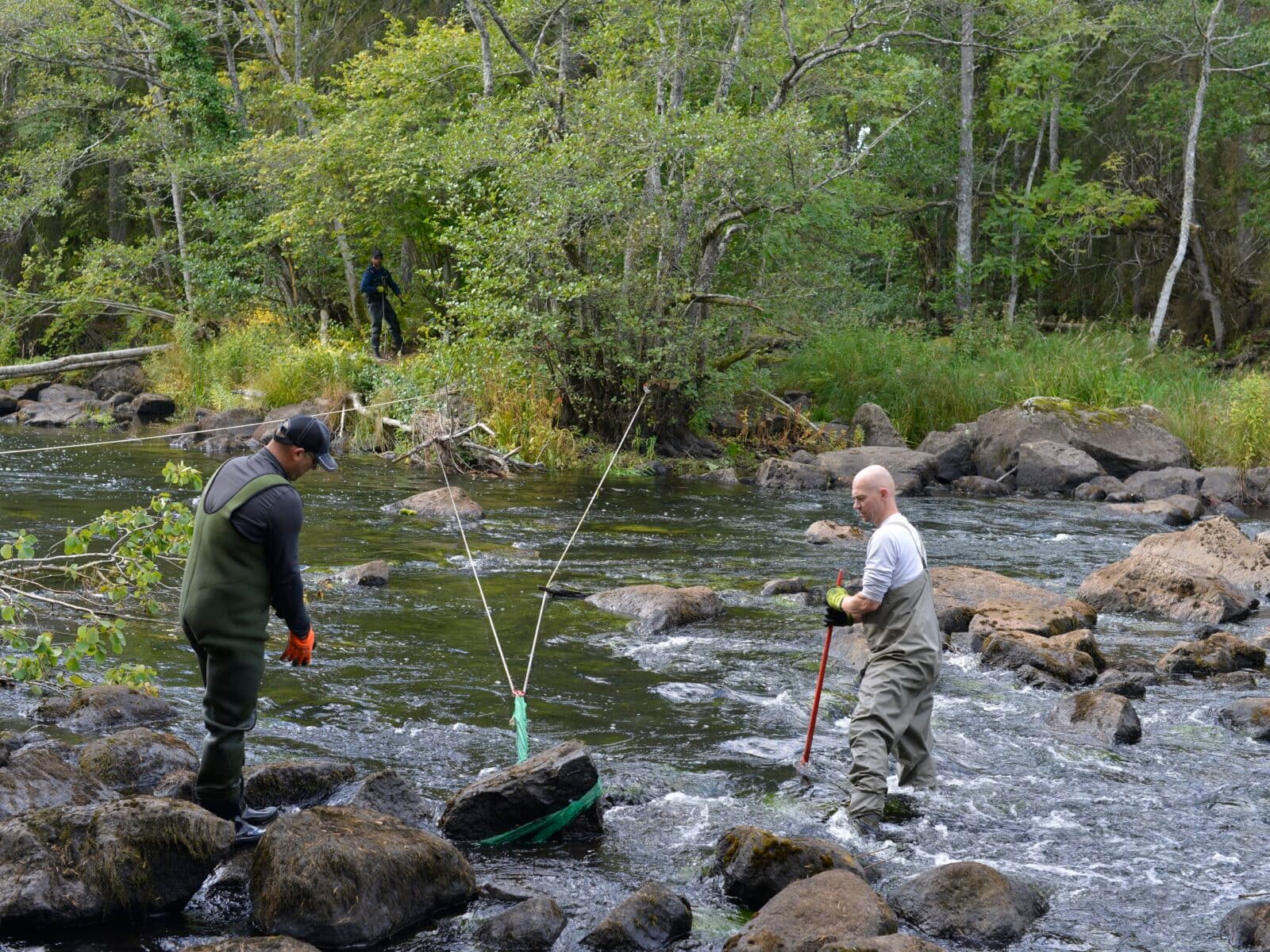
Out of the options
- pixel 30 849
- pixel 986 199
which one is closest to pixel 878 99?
pixel 986 199

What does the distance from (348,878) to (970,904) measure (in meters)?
2.32

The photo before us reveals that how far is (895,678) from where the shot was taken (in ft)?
19.8

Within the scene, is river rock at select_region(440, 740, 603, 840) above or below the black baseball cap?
below

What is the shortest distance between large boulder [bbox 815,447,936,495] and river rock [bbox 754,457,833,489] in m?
0.22

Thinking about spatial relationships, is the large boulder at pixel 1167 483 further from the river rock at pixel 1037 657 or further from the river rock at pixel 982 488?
the river rock at pixel 1037 657

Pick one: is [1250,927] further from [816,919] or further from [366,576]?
[366,576]

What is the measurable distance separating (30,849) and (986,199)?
3023 centimetres

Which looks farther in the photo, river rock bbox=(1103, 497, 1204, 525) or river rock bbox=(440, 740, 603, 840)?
river rock bbox=(1103, 497, 1204, 525)

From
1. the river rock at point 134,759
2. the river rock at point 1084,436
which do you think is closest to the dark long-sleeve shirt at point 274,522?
the river rock at point 134,759

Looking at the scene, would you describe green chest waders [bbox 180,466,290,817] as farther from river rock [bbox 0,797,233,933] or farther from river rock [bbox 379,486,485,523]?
river rock [bbox 379,486,485,523]

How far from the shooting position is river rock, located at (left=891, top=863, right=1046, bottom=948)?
15.6ft

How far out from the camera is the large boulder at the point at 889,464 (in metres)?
18.1

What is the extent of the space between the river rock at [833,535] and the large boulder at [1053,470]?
5442 mm

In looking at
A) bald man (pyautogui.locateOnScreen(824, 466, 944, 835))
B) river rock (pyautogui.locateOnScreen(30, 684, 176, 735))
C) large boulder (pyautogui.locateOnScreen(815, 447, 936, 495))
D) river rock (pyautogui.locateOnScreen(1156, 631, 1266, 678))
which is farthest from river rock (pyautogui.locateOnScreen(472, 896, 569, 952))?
large boulder (pyautogui.locateOnScreen(815, 447, 936, 495))
